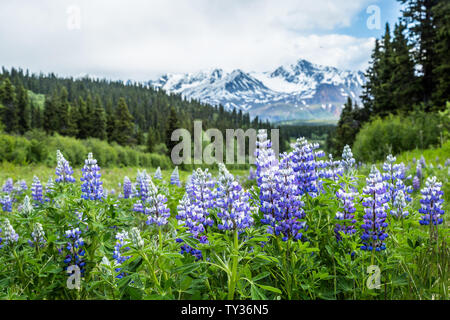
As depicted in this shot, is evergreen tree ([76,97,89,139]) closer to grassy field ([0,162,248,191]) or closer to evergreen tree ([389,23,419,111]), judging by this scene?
grassy field ([0,162,248,191])

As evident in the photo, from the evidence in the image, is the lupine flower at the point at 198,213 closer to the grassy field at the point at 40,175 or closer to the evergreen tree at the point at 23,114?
the grassy field at the point at 40,175

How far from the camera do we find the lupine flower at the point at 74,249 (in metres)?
2.71

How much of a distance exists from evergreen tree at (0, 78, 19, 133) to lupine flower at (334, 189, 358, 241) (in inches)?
3234

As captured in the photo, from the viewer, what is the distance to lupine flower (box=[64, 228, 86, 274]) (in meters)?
2.71

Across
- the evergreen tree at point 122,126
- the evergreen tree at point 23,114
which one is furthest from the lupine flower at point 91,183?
the evergreen tree at point 23,114

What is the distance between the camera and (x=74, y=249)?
276cm

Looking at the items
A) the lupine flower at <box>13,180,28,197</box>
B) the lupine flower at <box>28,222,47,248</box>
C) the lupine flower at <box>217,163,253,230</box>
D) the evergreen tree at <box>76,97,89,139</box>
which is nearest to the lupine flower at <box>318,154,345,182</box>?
the lupine flower at <box>217,163,253,230</box>

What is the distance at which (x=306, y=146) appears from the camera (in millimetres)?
2697

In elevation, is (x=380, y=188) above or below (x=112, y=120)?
below

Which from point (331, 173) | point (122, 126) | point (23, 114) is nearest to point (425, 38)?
point (331, 173)

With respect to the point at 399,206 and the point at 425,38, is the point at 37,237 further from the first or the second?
the point at 425,38
